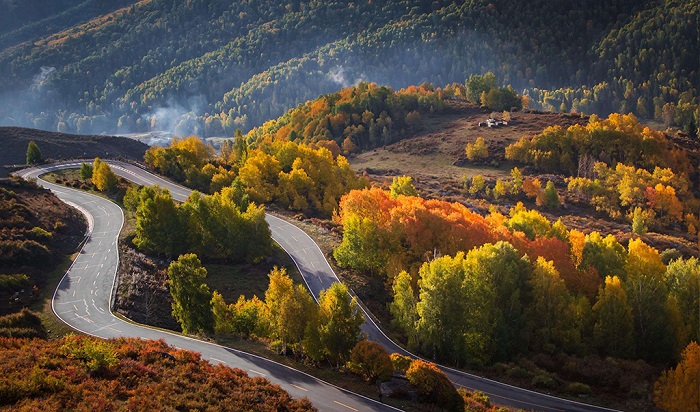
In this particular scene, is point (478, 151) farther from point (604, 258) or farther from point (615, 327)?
point (615, 327)

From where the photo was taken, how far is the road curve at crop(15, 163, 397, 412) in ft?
143

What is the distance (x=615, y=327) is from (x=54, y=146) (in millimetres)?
137511

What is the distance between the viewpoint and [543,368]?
57.9m

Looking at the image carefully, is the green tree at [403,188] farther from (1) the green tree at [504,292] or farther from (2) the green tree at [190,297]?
(2) the green tree at [190,297]

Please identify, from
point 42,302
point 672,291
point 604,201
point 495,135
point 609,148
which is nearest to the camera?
point 42,302

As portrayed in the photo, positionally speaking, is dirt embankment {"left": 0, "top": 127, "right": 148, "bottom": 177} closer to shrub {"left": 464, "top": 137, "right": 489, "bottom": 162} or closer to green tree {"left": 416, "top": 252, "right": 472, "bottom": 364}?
shrub {"left": 464, "top": 137, "right": 489, "bottom": 162}

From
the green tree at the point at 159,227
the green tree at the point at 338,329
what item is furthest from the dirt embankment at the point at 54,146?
the green tree at the point at 338,329

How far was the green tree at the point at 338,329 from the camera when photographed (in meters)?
48.6

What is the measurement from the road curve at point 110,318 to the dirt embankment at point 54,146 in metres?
57.2

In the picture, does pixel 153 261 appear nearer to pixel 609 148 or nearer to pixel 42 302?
pixel 42 302

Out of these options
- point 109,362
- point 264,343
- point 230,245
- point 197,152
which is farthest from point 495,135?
point 109,362

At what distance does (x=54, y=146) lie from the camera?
151250mm

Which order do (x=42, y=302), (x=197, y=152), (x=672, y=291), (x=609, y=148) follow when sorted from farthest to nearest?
(x=609, y=148)
(x=197, y=152)
(x=672, y=291)
(x=42, y=302)

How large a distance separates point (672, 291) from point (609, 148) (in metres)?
110
